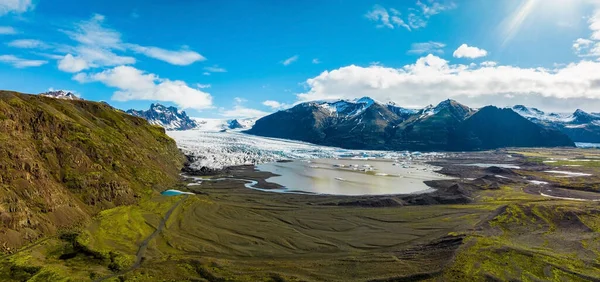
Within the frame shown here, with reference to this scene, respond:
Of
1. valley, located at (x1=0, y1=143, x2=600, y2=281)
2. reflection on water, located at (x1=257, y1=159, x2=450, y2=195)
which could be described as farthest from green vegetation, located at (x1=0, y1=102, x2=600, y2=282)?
reflection on water, located at (x1=257, y1=159, x2=450, y2=195)

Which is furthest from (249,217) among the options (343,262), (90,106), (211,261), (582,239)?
(90,106)

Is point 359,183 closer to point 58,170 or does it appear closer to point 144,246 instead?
point 144,246

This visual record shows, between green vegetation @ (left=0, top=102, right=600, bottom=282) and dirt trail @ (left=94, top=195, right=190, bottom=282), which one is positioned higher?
green vegetation @ (left=0, top=102, right=600, bottom=282)

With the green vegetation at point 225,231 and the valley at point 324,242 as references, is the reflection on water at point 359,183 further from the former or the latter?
the green vegetation at point 225,231

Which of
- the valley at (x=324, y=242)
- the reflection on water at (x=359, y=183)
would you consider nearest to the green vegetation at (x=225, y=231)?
the valley at (x=324, y=242)

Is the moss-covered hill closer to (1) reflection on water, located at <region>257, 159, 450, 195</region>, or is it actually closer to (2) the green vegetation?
(2) the green vegetation

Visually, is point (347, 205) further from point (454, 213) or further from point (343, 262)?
point (343, 262)

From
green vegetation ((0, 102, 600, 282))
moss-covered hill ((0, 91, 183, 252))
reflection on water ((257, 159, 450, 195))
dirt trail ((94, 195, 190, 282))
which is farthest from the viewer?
reflection on water ((257, 159, 450, 195))

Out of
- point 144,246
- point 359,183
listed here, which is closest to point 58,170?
point 144,246
